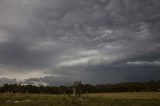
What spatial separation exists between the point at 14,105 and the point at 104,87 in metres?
138

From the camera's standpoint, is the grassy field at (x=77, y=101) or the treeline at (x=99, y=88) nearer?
the grassy field at (x=77, y=101)

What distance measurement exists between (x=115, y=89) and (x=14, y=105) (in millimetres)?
126592

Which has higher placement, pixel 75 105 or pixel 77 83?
pixel 77 83

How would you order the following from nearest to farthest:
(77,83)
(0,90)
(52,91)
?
1. (77,83)
2. (52,91)
3. (0,90)

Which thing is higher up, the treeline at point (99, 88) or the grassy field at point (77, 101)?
the treeline at point (99, 88)

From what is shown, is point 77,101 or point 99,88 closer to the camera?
point 77,101

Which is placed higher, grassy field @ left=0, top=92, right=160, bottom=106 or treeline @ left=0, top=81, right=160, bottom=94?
treeline @ left=0, top=81, right=160, bottom=94

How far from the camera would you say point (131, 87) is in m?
168

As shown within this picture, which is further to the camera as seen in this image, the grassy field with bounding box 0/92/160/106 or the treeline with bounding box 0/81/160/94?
the treeline with bounding box 0/81/160/94

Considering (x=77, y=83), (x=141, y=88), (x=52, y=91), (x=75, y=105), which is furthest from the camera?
(x=52, y=91)

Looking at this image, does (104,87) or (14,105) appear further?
(104,87)

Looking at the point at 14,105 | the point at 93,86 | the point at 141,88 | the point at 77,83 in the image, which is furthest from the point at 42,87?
the point at 14,105

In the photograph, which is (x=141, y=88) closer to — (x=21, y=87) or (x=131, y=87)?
(x=131, y=87)

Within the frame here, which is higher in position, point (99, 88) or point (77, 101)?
point (99, 88)
